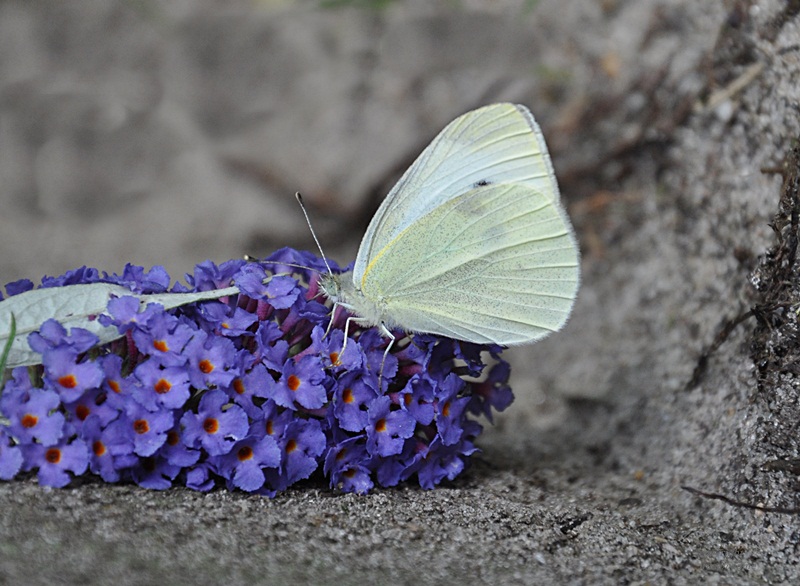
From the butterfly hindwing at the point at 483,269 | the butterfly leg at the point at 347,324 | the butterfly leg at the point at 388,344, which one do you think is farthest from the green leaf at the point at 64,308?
the butterfly hindwing at the point at 483,269

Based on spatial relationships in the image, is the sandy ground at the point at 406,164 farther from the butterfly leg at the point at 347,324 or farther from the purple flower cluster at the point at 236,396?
the butterfly leg at the point at 347,324

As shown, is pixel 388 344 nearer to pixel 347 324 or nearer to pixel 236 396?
pixel 347 324

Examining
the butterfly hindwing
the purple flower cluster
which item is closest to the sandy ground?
the purple flower cluster

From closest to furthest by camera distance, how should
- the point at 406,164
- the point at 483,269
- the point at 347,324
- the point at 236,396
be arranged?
the point at 236,396 < the point at 347,324 < the point at 483,269 < the point at 406,164

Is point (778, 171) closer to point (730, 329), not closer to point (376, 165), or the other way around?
point (730, 329)

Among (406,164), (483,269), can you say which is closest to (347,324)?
(483,269)

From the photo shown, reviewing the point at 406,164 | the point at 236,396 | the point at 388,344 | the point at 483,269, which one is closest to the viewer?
the point at 236,396
